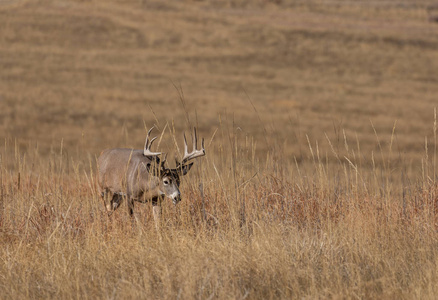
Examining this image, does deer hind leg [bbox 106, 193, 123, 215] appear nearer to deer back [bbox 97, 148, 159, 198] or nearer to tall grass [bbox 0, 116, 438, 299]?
deer back [bbox 97, 148, 159, 198]

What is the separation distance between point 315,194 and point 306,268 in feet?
8.29

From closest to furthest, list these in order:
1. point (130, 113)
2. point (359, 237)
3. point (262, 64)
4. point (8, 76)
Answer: point (359, 237), point (130, 113), point (8, 76), point (262, 64)

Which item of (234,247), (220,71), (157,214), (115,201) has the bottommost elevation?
(220,71)

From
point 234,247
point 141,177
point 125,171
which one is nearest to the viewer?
point 234,247

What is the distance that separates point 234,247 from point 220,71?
47.1m

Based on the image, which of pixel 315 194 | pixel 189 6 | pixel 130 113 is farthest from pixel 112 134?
pixel 189 6

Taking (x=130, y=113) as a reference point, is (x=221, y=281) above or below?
above

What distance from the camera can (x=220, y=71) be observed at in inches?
2072

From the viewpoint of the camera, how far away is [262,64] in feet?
182

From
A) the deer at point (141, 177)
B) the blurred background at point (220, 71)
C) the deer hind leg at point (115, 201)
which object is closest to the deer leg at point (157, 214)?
the deer at point (141, 177)

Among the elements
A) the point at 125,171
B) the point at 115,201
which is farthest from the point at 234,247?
the point at 115,201

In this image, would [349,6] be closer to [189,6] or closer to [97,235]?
[189,6]

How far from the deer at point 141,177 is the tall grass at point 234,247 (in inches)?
7.7

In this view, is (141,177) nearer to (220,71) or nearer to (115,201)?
(115,201)
